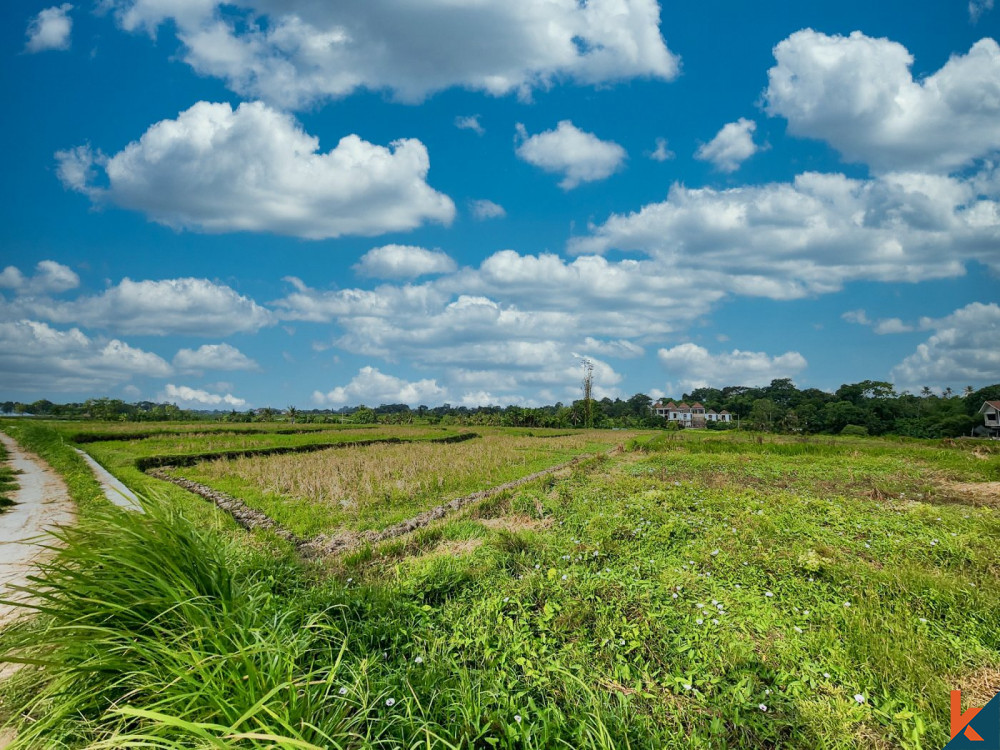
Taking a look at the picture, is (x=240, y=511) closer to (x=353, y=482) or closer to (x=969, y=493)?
(x=353, y=482)

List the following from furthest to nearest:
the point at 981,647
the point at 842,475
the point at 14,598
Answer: the point at 842,475, the point at 14,598, the point at 981,647

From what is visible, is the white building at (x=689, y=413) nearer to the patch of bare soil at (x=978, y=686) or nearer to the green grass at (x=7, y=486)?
the green grass at (x=7, y=486)

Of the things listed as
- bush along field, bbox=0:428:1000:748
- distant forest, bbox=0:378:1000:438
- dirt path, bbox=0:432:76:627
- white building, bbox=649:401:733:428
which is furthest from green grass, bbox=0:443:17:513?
white building, bbox=649:401:733:428

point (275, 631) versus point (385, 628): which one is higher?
point (275, 631)

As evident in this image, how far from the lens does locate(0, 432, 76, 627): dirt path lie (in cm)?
512

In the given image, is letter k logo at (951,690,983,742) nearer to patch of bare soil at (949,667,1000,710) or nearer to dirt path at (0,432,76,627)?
patch of bare soil at (949,667,1000,710)

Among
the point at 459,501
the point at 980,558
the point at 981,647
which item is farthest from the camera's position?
the point at 459,501

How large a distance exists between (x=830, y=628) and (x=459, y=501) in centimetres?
816

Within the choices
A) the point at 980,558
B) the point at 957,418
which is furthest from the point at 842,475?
the point at 957,418

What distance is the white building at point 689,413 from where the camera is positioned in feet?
286

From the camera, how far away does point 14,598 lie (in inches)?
201

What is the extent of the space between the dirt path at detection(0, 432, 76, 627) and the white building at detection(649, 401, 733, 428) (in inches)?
Answer: 3318

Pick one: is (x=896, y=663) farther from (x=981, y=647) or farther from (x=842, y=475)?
(x=842, y=475)

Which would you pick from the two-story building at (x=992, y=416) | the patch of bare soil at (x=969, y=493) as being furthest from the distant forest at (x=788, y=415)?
the patch of bare soil at (x=969, y=493)
